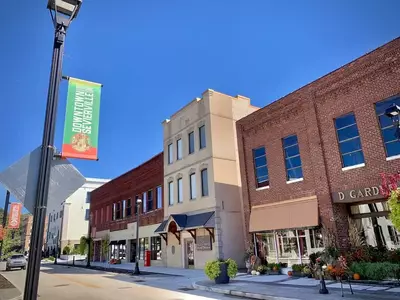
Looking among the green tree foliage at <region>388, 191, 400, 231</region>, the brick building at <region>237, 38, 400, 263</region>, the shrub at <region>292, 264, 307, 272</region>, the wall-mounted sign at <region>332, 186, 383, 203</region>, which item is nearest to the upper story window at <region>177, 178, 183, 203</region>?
the brick building at <region>237, 38, 400, 263</region>

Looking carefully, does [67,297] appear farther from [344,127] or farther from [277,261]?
[344,127]

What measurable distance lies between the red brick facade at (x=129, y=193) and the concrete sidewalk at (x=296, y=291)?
16.5 metres

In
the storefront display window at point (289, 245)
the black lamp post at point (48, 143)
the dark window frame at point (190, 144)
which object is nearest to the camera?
the black lamp post at point (48, 143)

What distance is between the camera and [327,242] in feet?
51.8

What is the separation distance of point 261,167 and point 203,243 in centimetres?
698

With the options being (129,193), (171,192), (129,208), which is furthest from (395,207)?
(129,193)

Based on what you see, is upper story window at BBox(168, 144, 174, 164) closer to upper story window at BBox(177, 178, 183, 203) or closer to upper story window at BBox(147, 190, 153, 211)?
upper story window at BBox(177, 178, 183, 203)

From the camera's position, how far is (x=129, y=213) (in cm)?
3666

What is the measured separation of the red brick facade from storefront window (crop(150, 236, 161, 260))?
156 cm

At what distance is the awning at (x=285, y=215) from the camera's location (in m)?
16.9

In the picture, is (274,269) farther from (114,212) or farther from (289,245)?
(114,212)

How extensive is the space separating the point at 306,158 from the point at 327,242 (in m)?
4.72

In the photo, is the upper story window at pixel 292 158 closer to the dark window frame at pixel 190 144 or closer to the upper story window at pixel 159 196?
the dark window frame at pixel 190 144

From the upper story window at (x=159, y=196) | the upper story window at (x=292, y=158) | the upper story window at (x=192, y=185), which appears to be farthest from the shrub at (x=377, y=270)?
the upper story window at (x=159, y=196)
